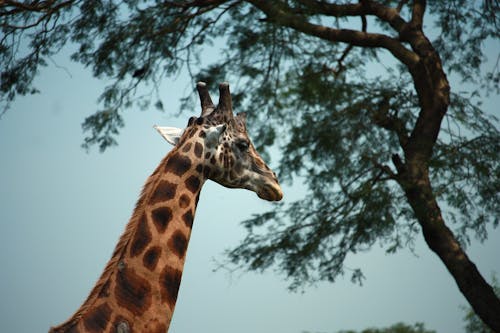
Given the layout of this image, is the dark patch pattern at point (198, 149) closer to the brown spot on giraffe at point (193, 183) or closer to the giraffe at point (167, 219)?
the giraffe at point (167, 219)

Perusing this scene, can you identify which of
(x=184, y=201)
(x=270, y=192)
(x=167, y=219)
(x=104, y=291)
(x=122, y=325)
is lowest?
(x=122, y=325)

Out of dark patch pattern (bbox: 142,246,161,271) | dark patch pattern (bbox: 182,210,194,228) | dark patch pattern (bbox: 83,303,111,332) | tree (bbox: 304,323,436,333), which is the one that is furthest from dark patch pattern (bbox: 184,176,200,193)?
tree (bbox: 304,323,436,333)

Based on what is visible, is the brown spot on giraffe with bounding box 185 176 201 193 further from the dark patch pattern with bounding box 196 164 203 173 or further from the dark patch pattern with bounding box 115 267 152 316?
the dark patch pattern with bounding box 115 267 152 316

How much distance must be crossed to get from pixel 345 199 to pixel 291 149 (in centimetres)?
89

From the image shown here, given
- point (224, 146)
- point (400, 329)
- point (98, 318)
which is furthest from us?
point (400, 329)

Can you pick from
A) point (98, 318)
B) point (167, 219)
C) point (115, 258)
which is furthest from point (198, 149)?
point (98, 318)

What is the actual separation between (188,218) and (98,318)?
1.99 ft

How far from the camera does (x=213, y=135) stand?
2.97 meters

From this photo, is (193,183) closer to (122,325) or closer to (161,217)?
(161,217)

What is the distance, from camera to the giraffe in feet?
8.14

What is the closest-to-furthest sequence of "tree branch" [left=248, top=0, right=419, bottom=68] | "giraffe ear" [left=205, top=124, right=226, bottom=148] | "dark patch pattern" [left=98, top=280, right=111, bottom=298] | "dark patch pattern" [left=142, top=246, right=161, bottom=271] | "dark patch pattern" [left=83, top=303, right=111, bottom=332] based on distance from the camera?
"dark patch pattern" [left=83, top=303, right=111, bottom=332], "dark patch pattern" [left=98, top=280, right=111, bottom=298], "dark patch pattern" [left=142, top=246, right=161, bottom=271], "giraffe ear" [left=205, top=124, right=226, bottom=148], "tree branch" [left=248, top=0, right=419, bottom=68]

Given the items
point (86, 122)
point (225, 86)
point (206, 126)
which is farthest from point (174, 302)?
point (86, 122)

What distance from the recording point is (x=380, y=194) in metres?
6.90

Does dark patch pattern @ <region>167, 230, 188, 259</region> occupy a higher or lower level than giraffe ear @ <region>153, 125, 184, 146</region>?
lower
